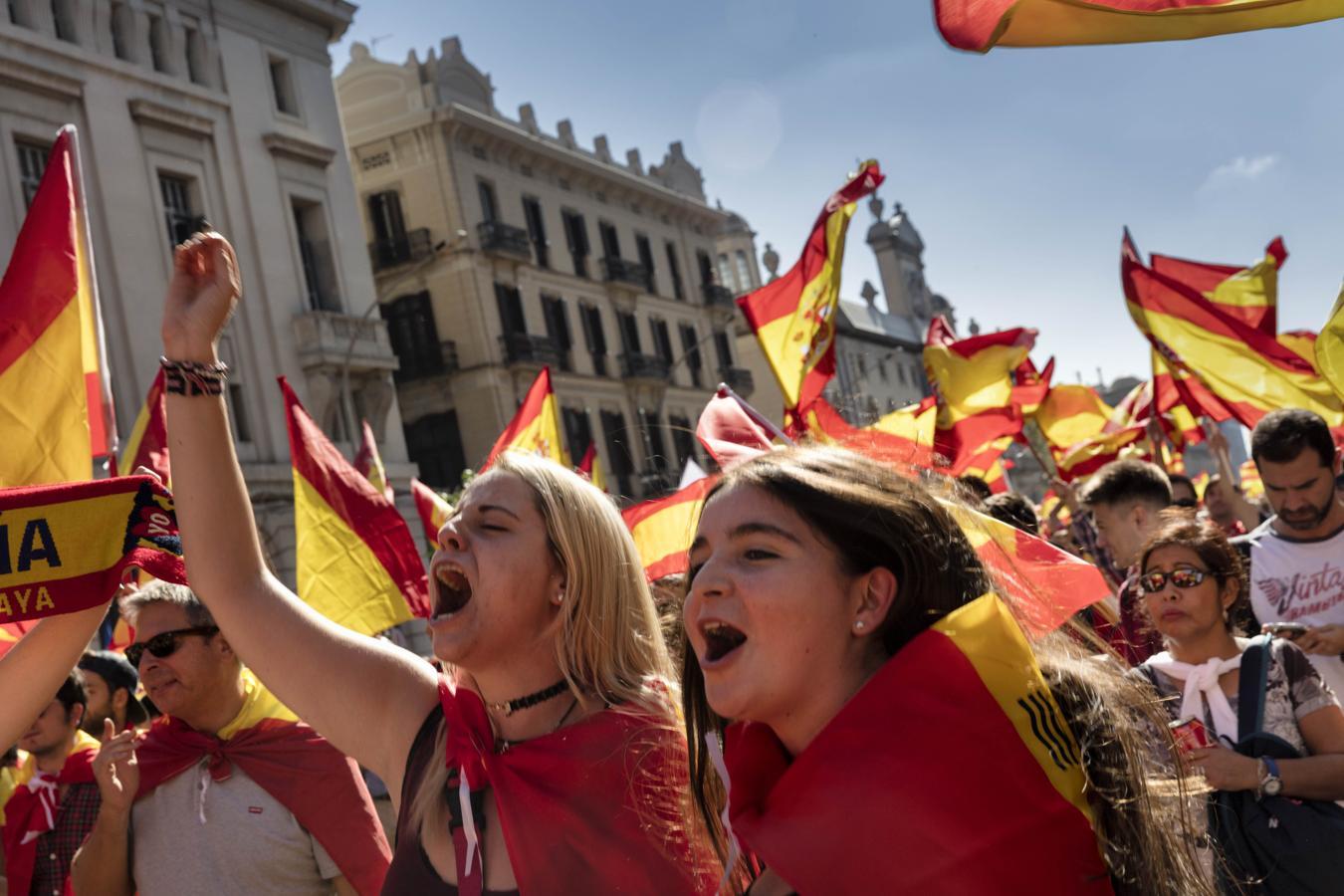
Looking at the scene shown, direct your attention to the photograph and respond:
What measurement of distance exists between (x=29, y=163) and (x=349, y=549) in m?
18.4

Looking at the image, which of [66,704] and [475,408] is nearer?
[66,704]

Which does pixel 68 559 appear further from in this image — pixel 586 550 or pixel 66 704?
pixel 66 704

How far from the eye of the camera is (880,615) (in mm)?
2090

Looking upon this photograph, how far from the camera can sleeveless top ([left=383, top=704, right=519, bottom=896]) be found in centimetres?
250

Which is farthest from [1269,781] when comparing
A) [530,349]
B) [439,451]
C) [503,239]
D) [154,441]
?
[503,239]

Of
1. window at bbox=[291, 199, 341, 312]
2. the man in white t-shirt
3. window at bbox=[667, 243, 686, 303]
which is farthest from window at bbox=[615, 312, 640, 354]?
the man in white t-shirt

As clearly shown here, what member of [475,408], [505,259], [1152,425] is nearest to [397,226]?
[505,259]

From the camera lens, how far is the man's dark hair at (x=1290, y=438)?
16.0 ft

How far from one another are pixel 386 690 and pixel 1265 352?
20.6ft

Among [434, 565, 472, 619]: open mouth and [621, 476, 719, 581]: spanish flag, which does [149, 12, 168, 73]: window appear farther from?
[434, 565, 472, 619]: open mouth

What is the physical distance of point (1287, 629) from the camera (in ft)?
13.5

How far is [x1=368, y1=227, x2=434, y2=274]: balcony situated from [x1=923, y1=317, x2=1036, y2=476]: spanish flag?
2614 centimetres

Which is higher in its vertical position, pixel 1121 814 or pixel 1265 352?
pixel 1265 352

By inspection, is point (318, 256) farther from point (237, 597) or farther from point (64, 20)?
point (237, 597)
